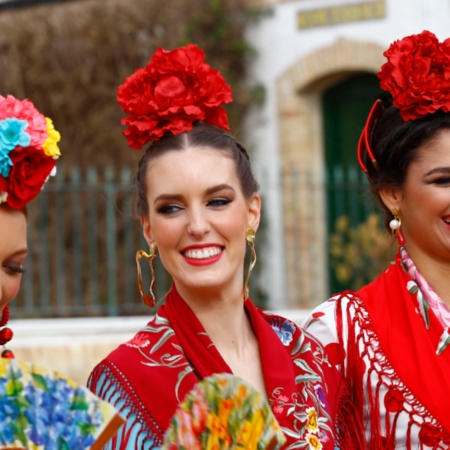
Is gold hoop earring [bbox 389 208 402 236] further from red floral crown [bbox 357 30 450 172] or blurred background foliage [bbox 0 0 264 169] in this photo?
blurred background foliage [bbox 0 0 264 169]

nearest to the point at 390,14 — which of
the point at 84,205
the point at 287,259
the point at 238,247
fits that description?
the point at 287,259

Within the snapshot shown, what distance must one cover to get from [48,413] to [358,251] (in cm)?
753

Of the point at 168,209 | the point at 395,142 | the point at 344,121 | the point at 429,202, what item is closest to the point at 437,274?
the point at 429,202

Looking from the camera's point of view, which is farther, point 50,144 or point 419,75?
point 419,75

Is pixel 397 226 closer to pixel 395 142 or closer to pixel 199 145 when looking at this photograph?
pixel 395 142

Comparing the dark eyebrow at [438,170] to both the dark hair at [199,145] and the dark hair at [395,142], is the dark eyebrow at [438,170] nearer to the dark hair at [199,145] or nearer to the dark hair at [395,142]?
the dark hair at [395,142]

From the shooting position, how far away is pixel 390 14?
10.3 m

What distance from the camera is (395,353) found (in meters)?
3.46

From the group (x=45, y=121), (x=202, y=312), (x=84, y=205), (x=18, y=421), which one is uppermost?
(x=84, y=205)

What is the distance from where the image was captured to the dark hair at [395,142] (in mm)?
3547

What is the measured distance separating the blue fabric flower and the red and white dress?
1.18 metres

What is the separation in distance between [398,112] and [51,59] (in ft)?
26.7

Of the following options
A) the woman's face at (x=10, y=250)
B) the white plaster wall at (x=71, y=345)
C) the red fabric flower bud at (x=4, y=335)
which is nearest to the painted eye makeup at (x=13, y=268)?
the woman's face at (x=10, y=250)

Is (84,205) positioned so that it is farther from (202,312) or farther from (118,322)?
(202,312)
